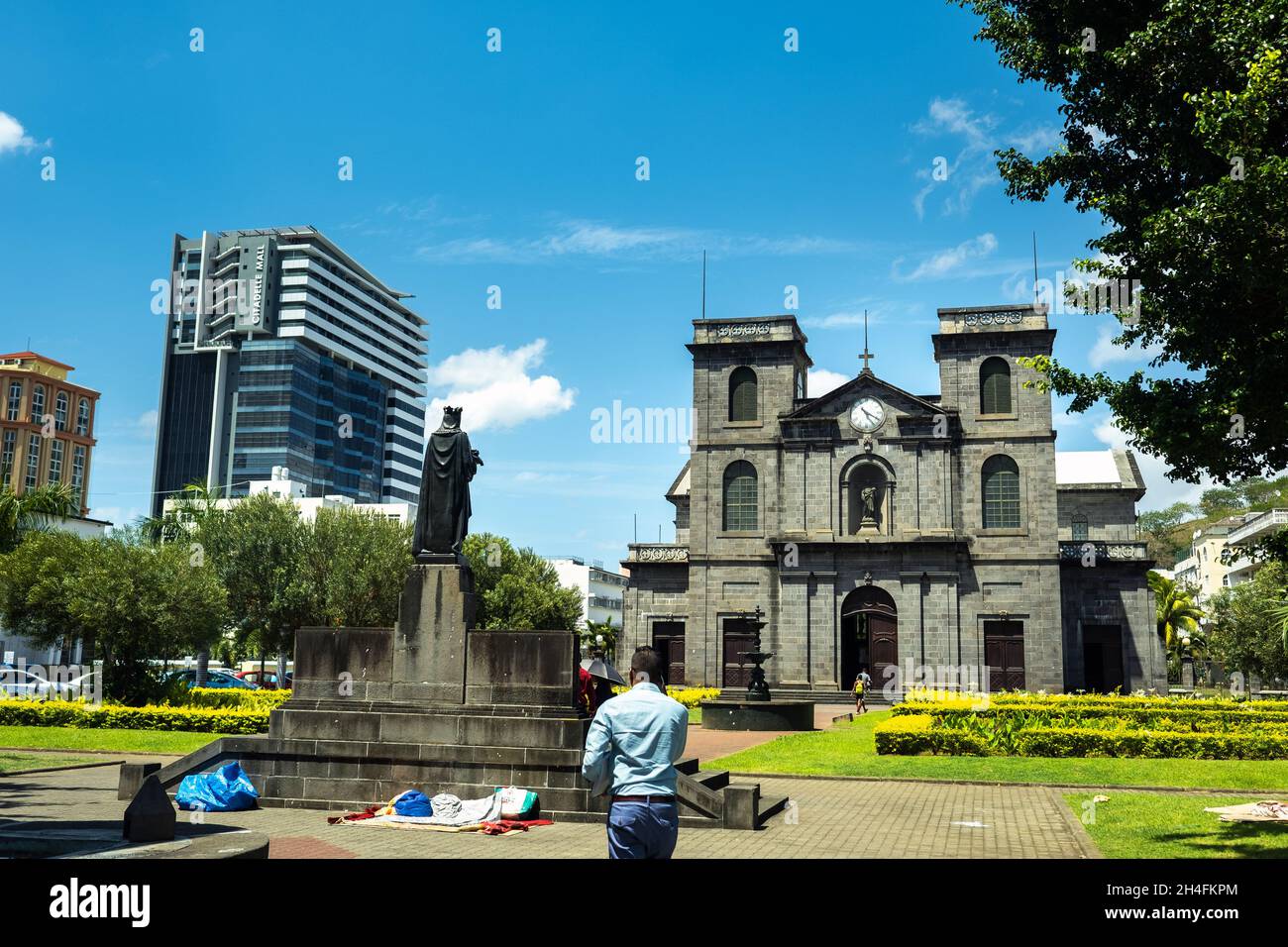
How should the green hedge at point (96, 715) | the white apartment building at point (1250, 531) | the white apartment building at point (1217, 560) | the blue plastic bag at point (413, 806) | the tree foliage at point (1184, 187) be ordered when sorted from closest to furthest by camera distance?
the tree foliage at point (1184, 187) < the blue plastic bag at point (413, 806) < the green hedge at point (96, 715) < the white apartment building at point (1250, 531) < the white apartment building at point (1217, 560)

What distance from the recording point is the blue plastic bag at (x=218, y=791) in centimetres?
1340

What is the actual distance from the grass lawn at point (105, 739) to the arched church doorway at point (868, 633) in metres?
29.1

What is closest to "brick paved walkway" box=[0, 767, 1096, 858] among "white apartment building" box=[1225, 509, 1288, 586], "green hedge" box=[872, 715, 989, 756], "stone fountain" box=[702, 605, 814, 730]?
"green hedge" box=[872, 715, 989, 756]

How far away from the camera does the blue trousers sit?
6172 mm

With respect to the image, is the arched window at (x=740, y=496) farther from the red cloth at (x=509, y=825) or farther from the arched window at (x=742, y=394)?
the red cloth at (x=509, y=825)

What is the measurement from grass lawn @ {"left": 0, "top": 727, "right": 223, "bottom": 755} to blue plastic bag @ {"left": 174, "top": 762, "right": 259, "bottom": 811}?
9058 mm

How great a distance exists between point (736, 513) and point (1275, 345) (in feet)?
129

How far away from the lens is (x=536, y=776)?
44.5 feet

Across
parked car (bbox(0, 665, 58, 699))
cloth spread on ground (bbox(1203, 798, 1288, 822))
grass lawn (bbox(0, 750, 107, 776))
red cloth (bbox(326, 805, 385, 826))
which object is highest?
parked car (bbox(0, 665, 58, 699))

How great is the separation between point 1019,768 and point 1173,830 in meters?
7.20

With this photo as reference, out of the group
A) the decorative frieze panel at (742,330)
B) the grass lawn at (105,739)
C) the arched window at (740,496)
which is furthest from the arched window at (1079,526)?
the grass lawn at (105,739)

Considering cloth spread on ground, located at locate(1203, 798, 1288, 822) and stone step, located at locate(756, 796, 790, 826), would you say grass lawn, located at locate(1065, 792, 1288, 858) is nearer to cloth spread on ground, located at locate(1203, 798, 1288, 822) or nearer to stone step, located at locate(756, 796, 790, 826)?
cloth spread on ground, located at locate(1203, 798, 1288, 822)

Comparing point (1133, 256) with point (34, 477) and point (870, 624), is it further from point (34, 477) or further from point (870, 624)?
point (34, 477)
